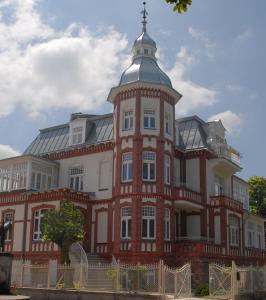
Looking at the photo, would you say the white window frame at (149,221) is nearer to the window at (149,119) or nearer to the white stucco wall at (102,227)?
the white stucco wall at (102,227)

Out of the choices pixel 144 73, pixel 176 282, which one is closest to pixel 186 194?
pixel 144 73

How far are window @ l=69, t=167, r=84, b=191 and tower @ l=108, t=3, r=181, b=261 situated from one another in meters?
4.22

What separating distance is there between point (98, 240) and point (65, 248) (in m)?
5.79

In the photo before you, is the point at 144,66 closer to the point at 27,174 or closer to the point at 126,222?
the point at 126,222

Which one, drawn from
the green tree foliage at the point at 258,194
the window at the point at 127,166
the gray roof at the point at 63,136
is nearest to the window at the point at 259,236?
the green tree foliage at the point at 258,194

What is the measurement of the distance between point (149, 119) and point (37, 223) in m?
10.6

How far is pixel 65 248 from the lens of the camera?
90.3 feet

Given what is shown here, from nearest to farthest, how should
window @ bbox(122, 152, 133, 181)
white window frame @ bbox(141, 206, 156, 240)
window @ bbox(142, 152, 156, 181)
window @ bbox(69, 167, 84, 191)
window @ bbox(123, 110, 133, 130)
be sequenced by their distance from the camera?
white window frame @ bbox(141, 206, 156, 240)
window @ bbox(142, 152, 156, 181)
window @ bbox(122, 152, 133, 181)
window @ bbox(123, 110, 133, 130)
window @ bbox(69, 167, 84, 191)

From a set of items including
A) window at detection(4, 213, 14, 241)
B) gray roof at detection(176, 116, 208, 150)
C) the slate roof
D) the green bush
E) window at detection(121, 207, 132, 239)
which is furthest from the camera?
gray roof at detection(176, 116, 208, 150)

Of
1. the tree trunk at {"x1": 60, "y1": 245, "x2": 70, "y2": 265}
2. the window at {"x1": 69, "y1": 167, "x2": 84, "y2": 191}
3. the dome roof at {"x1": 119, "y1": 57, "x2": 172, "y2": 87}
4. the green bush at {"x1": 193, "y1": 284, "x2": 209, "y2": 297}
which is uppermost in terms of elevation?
the dome roof at {"x1": 119, "y1": 57, "x2": 172, "y2": 87}

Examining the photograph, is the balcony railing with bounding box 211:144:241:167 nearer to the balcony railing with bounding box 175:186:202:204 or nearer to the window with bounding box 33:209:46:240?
the balcony railing with bounding box 175:186:202:204

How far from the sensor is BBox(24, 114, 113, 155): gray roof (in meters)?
36.3

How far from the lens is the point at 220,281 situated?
2361cm

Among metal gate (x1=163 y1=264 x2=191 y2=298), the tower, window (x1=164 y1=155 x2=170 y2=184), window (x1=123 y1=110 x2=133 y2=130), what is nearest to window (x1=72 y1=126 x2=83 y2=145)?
the tower
